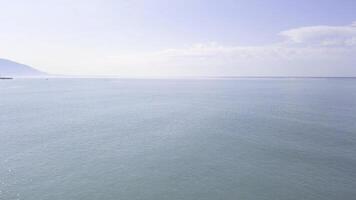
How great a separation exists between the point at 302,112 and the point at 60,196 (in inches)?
2526

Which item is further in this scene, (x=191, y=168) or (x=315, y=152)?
(x=315, y=152)

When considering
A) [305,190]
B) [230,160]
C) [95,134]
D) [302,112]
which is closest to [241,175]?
[230,160]

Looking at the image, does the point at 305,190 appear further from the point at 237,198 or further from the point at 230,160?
the point at 230,160

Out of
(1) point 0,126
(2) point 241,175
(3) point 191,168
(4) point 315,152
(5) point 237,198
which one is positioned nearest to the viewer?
(5) point 237,198

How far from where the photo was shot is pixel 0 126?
49500 millimetres

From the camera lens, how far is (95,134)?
44469 millimetres

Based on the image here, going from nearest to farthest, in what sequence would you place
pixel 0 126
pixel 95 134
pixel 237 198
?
1. pixel 237 198
2. pixel 95 134
3. pixel 0 126

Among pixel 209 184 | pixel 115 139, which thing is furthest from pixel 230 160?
pixel 115 139

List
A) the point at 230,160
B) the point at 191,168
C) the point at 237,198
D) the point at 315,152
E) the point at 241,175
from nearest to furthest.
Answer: the point at 237,198 < the point at 241,175 < the point at 191,168 < the point at 230,160 < the point at 315,152

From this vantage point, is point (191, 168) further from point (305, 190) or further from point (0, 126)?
point (0, 126)

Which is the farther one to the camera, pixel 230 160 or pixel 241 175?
pixel 230 160

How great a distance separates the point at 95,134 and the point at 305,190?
116 ft

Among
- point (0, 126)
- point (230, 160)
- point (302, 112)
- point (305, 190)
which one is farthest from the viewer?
point (302, 112)

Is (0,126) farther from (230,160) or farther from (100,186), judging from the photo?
(230,160)
